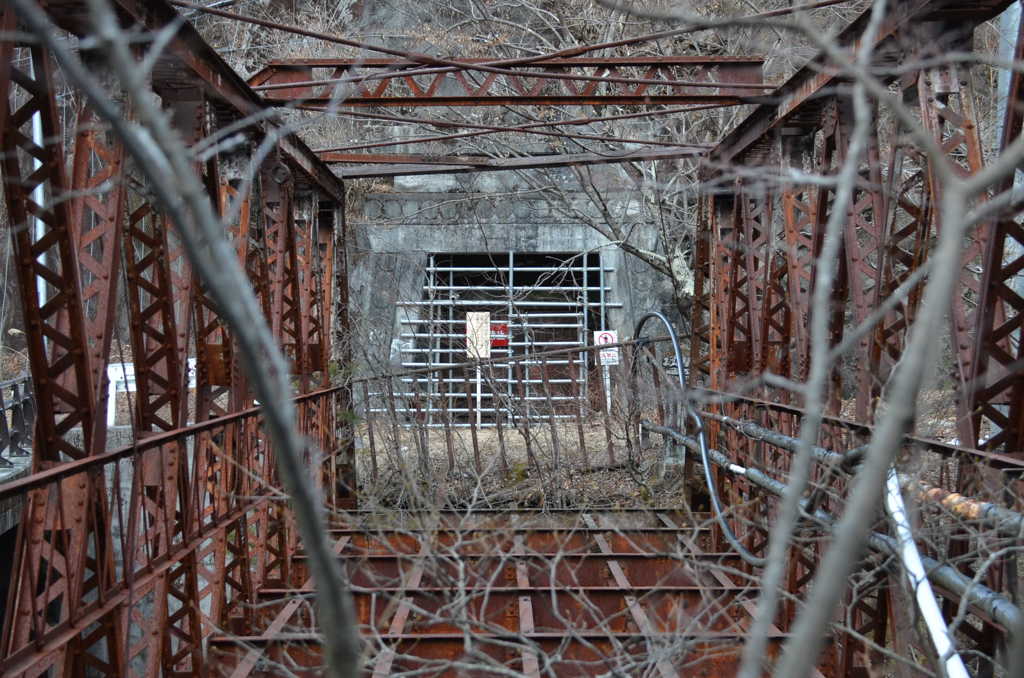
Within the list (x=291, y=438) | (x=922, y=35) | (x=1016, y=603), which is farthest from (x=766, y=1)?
(x=291, y=438)

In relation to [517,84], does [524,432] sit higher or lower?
lower

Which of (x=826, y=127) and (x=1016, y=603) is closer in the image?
(x=1016, y=603)

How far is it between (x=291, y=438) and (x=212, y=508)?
23.9 feet

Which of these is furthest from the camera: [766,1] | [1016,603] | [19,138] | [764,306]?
[766,1]

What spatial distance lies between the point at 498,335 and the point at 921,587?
18272mm

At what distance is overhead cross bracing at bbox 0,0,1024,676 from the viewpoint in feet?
14.3

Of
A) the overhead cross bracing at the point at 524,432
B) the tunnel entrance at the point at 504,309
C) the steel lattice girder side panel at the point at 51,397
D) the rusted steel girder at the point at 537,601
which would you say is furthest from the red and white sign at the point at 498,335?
the steel lattice girder side panel at the point at 51,397

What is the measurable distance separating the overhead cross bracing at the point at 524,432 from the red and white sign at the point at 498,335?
24.1ft

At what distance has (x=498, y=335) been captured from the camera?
2208cm

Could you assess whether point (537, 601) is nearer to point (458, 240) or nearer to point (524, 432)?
point (524, 432)

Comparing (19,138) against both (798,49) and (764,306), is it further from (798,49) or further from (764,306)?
(798,49)

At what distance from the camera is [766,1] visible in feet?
64.6

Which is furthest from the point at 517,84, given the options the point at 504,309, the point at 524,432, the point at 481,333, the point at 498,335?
the point at 504,309

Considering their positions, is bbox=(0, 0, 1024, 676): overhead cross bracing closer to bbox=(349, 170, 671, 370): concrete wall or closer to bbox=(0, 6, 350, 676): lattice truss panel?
bbox=(0, 6, 350, 676): lattice truss panel
